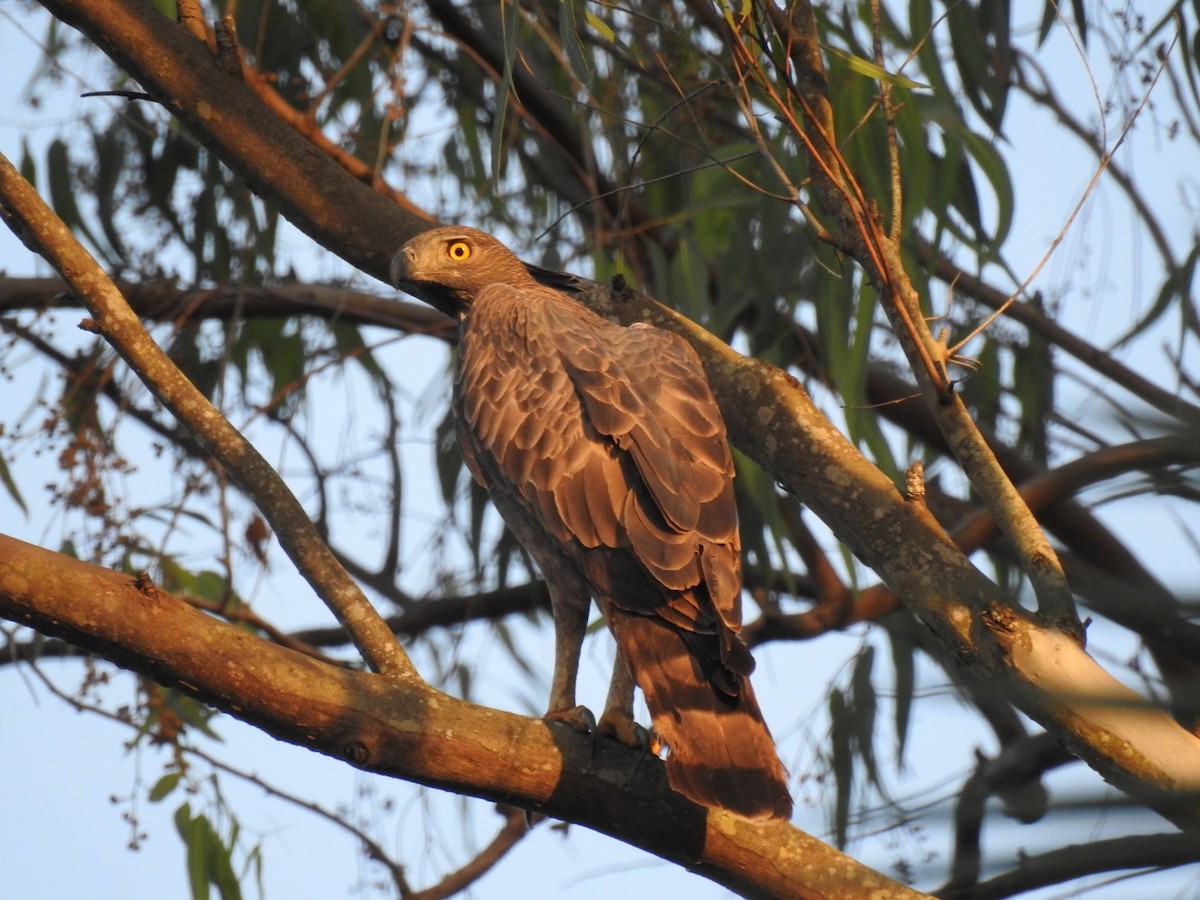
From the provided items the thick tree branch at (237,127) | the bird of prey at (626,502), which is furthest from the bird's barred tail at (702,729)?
the thick tree branch at (237,127)

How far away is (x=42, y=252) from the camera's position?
2.63 m

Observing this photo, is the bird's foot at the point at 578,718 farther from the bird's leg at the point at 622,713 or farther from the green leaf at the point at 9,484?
the green leaf at the point at 9,484

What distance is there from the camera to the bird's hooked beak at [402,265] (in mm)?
3254

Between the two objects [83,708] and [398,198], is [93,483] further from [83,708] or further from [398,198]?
[398,198]

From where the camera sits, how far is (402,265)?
3.29 metres

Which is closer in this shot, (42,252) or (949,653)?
(949,653)

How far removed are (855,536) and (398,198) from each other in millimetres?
2572

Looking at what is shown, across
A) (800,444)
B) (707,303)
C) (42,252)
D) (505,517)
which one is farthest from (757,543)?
(42,252)

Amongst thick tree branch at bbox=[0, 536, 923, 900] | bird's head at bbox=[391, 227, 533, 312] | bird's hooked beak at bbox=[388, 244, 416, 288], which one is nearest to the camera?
thick tree branch at bbox=[0, 536, 923, 900]

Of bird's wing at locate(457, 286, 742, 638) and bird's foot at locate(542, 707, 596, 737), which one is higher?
bird's wing at locate(457, 286, 742, 638)

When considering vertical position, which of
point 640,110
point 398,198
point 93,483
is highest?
point 640,110

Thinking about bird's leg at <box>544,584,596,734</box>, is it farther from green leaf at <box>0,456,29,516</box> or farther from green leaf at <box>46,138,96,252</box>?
green leaf at <box>46,138,96,252</box>

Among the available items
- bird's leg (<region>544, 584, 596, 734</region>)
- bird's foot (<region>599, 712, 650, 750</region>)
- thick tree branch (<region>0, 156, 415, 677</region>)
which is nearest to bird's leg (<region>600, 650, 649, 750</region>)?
bird's foot (<region>599, 712, 650, 750</region>)

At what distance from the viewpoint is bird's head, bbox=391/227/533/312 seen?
349 centimetres
